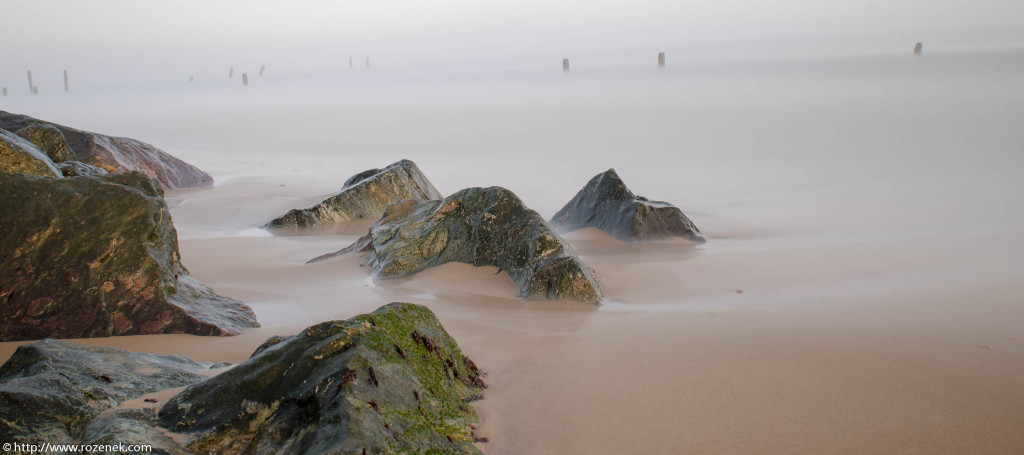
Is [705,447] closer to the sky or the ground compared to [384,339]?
closer to the ground

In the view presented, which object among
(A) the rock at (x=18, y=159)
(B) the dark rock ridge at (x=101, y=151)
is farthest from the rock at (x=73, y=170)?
(A) the rock at (x=18, y=159)

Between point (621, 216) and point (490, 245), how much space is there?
1.96 meters

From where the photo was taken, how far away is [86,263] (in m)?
3.23

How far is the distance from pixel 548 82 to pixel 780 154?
26091 mm

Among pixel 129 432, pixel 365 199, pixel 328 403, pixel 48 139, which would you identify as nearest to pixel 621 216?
pixel 365 199

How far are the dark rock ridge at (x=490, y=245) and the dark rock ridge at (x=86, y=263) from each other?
1.51m

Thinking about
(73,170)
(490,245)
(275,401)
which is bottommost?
(490,245)

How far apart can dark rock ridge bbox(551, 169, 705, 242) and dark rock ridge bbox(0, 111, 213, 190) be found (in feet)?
13.2

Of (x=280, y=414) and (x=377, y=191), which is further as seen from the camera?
(x=377, y=191)

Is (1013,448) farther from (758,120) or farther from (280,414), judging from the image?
(758,120)

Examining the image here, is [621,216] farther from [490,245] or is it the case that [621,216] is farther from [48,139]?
[48,139]

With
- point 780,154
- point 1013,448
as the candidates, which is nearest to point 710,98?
point 780,154

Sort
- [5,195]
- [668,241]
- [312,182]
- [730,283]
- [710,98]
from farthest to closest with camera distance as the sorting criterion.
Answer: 1. [710,98]
2. [312,182]
3. [668,241]
4. [730,283]
5. [5,195]

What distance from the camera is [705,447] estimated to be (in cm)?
233
